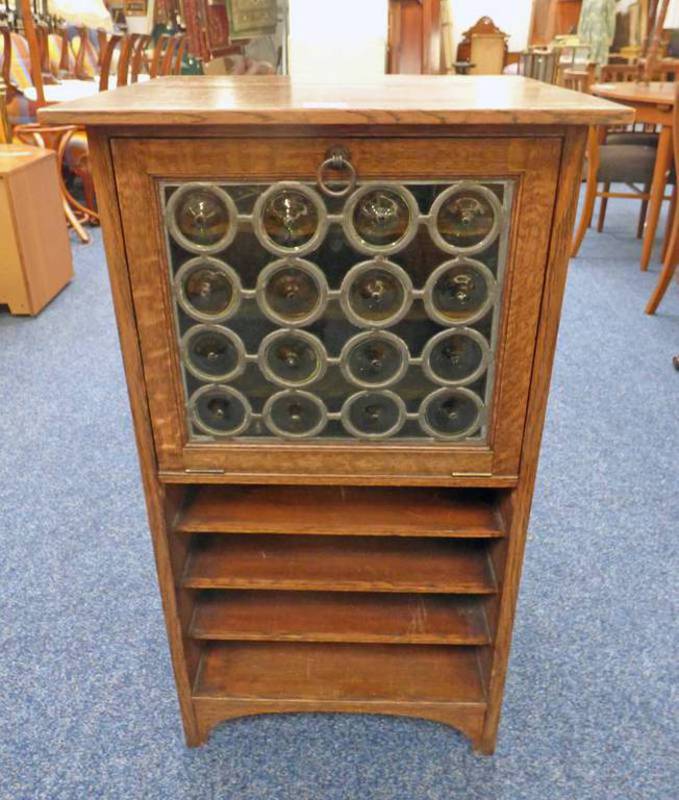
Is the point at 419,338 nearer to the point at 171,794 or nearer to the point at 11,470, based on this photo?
the point at 171,794

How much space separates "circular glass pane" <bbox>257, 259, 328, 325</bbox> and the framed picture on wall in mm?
623

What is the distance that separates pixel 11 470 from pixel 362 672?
1.24 m

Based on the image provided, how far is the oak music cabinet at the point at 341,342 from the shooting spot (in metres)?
0.78

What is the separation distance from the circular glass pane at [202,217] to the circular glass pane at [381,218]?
0.44ft

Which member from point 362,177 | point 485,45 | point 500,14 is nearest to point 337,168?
point 362,177

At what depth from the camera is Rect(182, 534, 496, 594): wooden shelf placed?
42.9 inches

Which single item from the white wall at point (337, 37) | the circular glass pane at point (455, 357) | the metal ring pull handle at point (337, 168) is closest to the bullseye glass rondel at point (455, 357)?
the circular glass pane at point (455, 357)

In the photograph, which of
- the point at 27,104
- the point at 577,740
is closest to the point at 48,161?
the point at 27,104

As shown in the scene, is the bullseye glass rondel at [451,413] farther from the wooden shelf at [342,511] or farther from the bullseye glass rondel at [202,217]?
the bullseye glass rondel at [202,217]

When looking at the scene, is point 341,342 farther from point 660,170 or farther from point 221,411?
point 660,170

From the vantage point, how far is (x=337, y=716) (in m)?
1.31

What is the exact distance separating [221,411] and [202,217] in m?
0.25

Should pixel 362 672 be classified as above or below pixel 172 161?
below

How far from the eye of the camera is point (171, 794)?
3.83 ft
